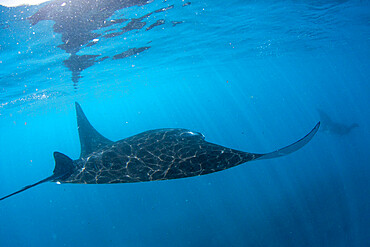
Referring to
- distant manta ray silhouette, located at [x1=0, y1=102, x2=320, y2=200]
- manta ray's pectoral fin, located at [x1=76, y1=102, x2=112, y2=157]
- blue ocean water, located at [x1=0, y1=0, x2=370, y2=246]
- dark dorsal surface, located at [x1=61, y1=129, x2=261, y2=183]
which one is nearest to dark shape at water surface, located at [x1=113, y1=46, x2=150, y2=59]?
blue ocean water, located at [x1=0, y1=0, x2=370, y2=246]

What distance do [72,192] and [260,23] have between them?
111ft

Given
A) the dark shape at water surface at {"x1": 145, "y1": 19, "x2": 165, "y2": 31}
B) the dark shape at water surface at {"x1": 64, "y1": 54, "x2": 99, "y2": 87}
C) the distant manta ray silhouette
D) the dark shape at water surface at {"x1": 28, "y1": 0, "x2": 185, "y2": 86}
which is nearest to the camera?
the distant manta ray silhouette

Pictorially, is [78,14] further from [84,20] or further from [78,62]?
[78,62]

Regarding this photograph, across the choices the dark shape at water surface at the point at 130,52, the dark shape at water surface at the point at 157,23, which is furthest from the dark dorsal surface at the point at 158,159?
the dark shape at water surface at the point at 130,52

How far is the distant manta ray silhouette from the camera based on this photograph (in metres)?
3.55

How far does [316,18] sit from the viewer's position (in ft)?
57.8

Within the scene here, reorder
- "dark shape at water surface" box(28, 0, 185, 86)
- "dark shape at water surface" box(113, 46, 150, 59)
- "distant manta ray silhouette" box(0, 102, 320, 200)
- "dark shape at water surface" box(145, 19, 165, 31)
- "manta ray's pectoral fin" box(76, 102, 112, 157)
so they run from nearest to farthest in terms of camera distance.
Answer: "distant manta ray silhouette" box(0, 102, 320, 200)
"manta ray's pectoral fin" box(76, 102, 112, 157)
"dark shape at water surface" box(28, 0, 185, 86)
"dark shape at water surface" box(145, 19, 165, 31)
"dark shape at water surface" box(113, 46, 150, 59)

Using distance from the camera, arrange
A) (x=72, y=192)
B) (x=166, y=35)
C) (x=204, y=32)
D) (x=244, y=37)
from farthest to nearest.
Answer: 1. (x=72, y=192)
2. (x=244, y=37)
3. (x=204, y=32)
4. (x=166, y=35)

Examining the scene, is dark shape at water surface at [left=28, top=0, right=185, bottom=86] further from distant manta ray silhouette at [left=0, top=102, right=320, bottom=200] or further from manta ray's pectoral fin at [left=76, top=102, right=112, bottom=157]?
distant manta ray silhouette at [left=0, top=102, right=320, bottom=200]

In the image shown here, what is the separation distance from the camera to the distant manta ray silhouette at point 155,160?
3.55m

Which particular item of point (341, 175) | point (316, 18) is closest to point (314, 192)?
point (341, 175)

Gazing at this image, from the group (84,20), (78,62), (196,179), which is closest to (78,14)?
(84,20)

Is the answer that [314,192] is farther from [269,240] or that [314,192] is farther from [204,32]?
[204,32]

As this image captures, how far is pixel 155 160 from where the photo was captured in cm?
429
